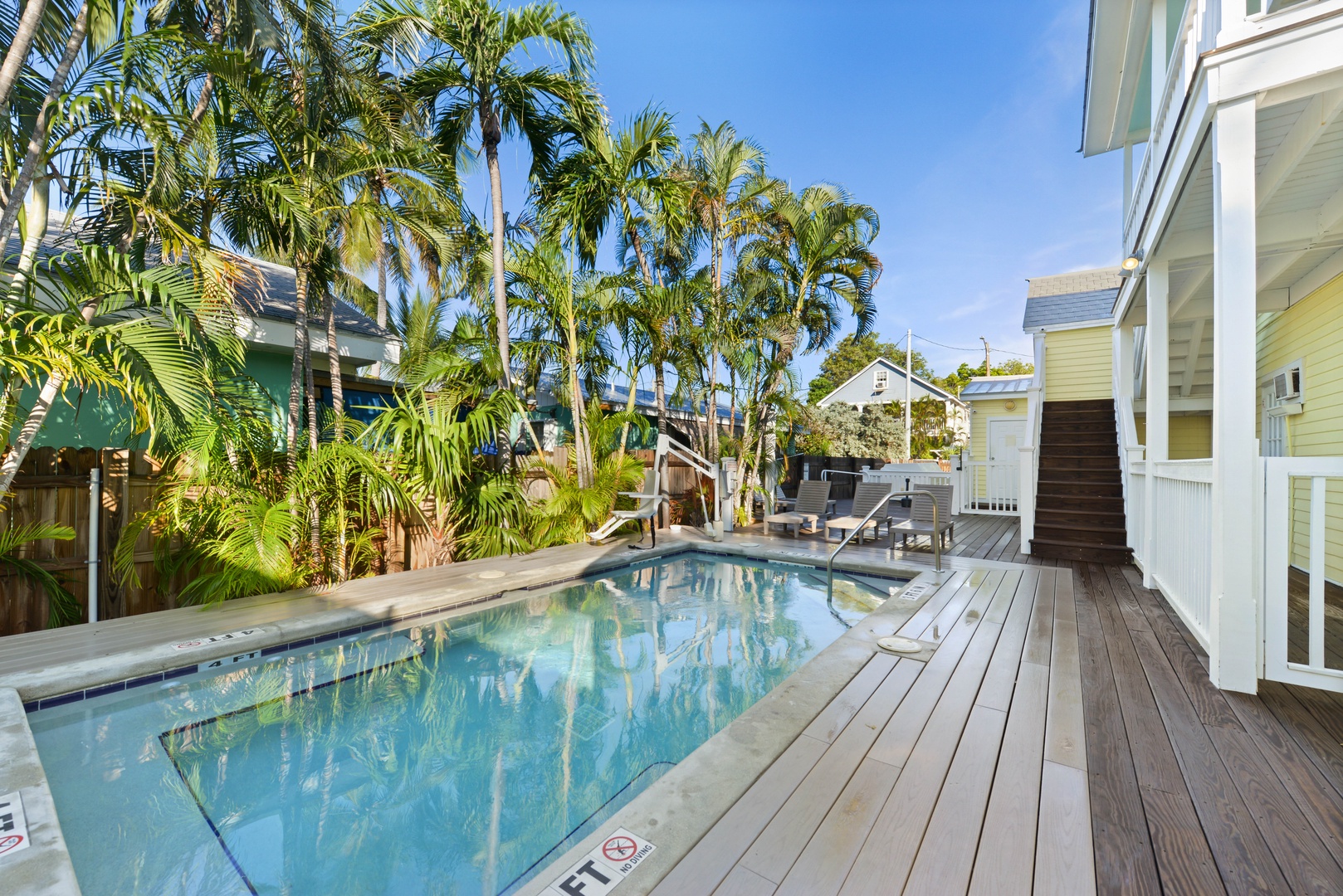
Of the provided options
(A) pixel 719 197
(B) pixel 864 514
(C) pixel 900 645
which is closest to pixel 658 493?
(B) pixel 864 514

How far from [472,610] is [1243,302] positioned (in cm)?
545

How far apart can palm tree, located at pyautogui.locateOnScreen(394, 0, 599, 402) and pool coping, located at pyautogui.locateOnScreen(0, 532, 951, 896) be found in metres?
2.60

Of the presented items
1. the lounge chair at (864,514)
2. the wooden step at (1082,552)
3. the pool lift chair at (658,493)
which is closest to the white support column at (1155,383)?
the wooden step at (1082,552)

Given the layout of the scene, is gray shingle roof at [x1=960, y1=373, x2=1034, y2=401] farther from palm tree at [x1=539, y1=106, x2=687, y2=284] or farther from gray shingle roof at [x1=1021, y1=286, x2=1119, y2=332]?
palm tree at [x1=539, y1=106, x2=687, y2=284]

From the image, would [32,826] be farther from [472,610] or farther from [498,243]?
[498,243]

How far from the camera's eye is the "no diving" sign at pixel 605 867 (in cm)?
155

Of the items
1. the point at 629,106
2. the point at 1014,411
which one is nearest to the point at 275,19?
the point at 629,106

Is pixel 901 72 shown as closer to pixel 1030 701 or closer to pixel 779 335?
pixel 779 335

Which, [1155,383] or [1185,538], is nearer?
[1185,538]

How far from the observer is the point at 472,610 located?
4.89 metres

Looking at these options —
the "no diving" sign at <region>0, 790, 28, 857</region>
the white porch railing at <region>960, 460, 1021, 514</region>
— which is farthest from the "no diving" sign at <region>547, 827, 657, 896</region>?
the white porch railing at <region>960, 460, 1021, 514</region>

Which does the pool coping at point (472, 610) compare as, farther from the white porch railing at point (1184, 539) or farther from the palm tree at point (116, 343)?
the white porch railing at point (1184, 539)

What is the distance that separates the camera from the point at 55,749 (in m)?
2.74

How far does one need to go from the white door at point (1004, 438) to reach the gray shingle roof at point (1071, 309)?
2.19 meters
